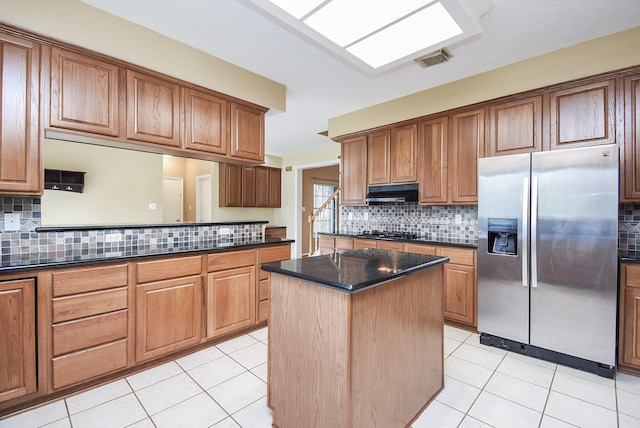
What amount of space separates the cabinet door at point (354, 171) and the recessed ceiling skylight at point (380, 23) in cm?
229

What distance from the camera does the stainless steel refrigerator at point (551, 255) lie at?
87.7 inches

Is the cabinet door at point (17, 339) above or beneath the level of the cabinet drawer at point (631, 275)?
beneath

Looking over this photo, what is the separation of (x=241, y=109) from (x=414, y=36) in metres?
1.96

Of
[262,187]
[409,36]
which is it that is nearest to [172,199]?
[262,187]

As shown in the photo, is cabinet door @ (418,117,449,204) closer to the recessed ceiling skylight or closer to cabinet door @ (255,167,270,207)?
the recessed ceiling skylight

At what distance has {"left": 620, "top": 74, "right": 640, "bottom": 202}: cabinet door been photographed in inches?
92.7

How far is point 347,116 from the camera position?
445cm

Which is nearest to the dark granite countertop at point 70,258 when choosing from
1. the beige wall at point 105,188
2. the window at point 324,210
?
the beige wall at point 105,188

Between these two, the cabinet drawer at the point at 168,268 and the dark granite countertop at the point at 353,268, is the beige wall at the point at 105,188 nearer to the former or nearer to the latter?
the cabinet drawer at the point at 168,268

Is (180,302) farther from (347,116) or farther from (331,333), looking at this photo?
(347,116)

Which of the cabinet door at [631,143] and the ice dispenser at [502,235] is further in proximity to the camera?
the ice dispenser at [502,235]

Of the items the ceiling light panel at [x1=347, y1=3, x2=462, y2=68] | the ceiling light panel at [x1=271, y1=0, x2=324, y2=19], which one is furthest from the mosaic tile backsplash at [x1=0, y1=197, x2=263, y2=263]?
the ceiling light panel at [x1=347, y1=3, x2=462, y2=68]

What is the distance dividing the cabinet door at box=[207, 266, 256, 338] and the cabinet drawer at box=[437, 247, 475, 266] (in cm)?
209

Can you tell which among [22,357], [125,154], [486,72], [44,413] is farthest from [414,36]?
[125,154]
